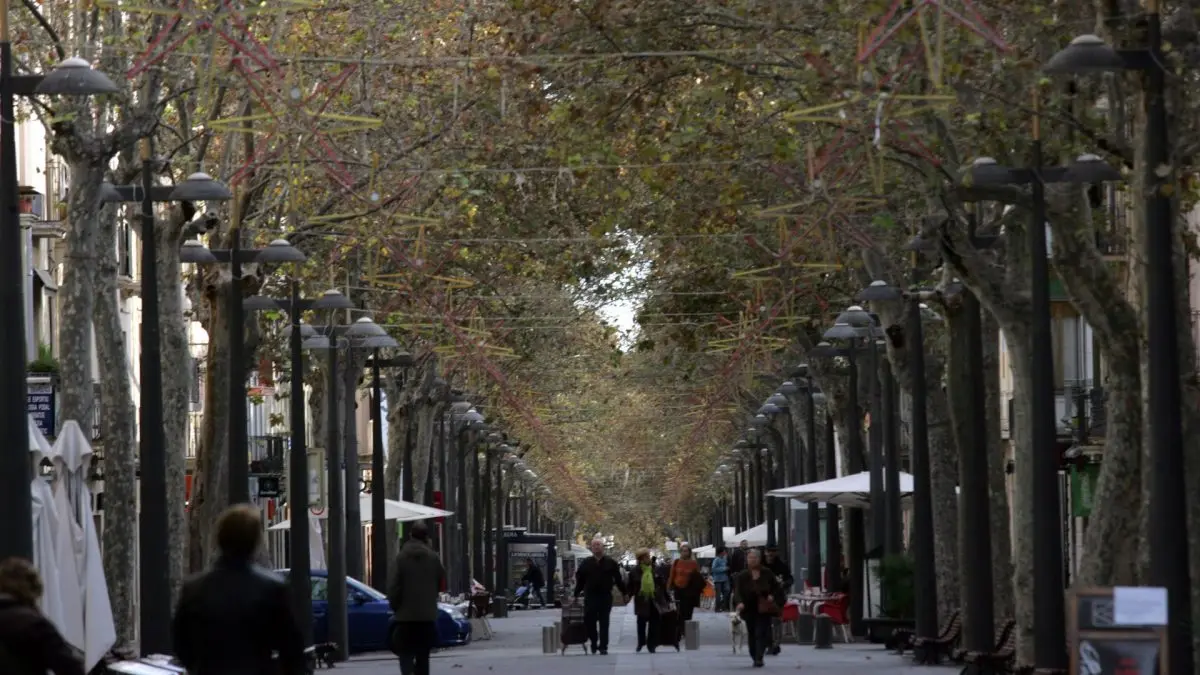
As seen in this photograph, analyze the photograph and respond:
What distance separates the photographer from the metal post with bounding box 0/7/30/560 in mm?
18125

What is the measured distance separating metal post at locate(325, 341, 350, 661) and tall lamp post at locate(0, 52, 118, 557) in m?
17.7

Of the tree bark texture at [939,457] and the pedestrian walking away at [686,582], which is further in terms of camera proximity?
the pedestrian walking away at [686,582]

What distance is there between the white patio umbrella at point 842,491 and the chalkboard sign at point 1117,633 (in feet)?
81.5

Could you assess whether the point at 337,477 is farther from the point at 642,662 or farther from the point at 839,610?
the point at 839,610

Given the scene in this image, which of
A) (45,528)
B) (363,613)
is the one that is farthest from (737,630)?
(45,528)

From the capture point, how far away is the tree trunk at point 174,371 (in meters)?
33.2

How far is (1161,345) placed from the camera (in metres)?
19.0

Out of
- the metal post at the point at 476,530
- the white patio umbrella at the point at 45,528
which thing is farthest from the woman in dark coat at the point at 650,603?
the metal post at the point at 476,530

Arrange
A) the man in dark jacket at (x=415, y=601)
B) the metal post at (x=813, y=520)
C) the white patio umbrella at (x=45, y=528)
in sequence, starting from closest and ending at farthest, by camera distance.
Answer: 1. the white patio umbrella at (x=45, y=528)
2. the man in dark jacket at (x=415, y=601)
3. the metal post at (x=813, y=520)

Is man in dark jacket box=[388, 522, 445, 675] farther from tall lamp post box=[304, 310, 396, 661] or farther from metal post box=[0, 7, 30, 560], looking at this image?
tall lamp post box=[304, 310, 396, 661]

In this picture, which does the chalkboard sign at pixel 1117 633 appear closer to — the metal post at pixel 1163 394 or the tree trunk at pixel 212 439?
the metal post at pixel 1163 394

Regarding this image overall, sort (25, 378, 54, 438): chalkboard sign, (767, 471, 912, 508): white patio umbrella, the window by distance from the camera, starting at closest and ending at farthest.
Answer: (25, 378, 54, 438): chalkboard sign
the window
(767, 471, 912, 508): white patio umbrella

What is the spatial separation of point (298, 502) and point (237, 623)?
71.7ft

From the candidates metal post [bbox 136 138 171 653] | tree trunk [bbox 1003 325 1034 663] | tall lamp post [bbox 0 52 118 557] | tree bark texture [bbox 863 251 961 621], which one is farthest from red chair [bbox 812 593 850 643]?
tall lamp post [bbox 0 52 118 557]
